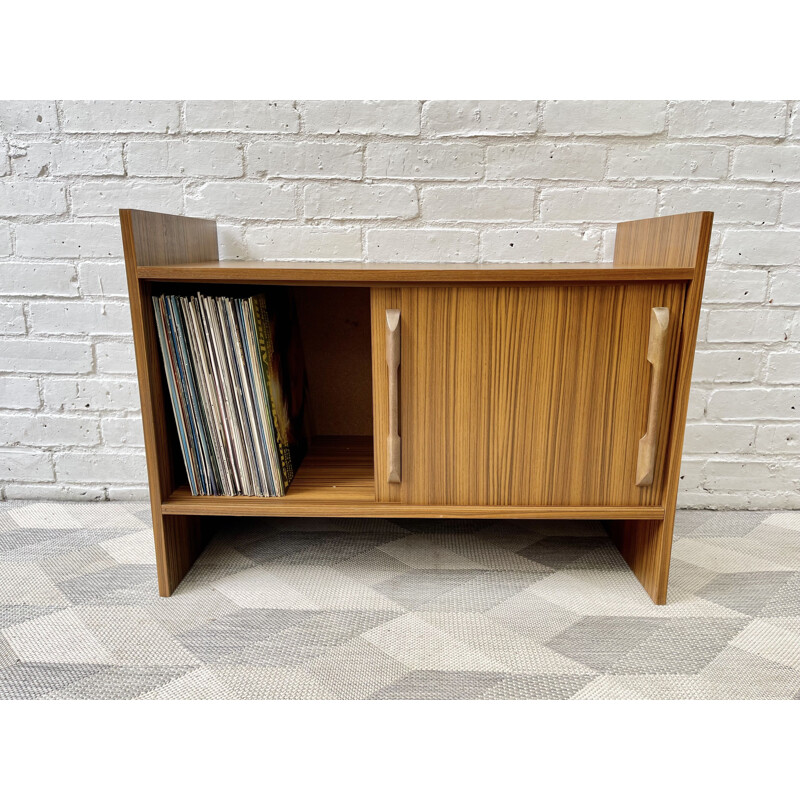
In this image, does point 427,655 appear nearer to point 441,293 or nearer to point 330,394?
point 441,293

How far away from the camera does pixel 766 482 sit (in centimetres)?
141

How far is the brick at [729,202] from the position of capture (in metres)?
1.28

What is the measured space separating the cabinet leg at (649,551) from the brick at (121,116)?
1.21 metres

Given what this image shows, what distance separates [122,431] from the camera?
4.75 ft

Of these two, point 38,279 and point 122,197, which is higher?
point 122,197

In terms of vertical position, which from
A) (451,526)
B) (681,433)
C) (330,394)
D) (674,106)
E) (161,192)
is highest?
(674,106)

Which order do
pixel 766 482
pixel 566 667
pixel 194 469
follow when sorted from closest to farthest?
pixel 566 667 → pixel 194 469 → pixel 766 482

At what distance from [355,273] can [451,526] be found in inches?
24.8

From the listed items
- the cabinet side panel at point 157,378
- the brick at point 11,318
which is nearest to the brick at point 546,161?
→ the cabinet side panel at point 157,378

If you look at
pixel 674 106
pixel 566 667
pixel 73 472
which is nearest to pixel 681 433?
pixel 566 667

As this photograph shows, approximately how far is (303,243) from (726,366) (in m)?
0.96

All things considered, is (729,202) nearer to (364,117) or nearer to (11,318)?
(364,117)

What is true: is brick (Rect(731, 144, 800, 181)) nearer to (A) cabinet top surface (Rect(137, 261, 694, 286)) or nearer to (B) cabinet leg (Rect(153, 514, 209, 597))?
(A) cabinet top surface (Rect(137, 261, 694, 286))

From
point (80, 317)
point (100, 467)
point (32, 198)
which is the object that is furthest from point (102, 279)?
point (100, 467)
